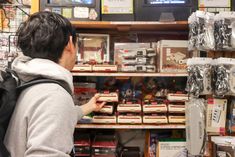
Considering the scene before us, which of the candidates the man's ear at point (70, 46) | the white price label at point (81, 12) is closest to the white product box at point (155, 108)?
the white price label at point (81, 12)

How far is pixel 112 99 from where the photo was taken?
2244 mm

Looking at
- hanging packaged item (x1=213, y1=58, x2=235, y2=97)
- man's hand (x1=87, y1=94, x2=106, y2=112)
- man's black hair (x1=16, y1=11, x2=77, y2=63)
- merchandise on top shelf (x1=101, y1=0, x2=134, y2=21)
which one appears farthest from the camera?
merchandise on top shelf (x1=101, y1=0, x2=134, y2=21)

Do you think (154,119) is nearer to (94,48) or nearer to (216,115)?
(216,115)

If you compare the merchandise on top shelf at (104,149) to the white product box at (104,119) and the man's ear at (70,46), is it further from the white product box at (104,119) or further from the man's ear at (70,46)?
the man's ear at (70,46)

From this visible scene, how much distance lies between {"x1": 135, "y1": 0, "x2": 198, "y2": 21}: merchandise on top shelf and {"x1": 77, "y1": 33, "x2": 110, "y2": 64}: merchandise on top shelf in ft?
1.14

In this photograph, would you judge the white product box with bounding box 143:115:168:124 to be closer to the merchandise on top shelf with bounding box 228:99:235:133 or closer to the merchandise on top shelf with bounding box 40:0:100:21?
the merchandise on top shelf with bounding box 228:99:235:133

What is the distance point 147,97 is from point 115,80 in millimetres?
332

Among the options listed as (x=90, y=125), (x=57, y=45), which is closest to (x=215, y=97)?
(x=90, y=125)

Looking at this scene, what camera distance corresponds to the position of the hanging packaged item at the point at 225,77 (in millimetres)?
2057

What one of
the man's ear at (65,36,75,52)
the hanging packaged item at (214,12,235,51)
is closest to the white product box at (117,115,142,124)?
the hanging packaged item at (214,12,235,51)

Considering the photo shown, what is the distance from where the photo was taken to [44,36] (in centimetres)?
108

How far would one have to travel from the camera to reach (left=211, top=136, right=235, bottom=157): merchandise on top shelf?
2.06 meters

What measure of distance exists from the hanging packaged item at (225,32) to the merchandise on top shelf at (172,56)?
269mm

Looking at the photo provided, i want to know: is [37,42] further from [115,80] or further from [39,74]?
[115,80]
